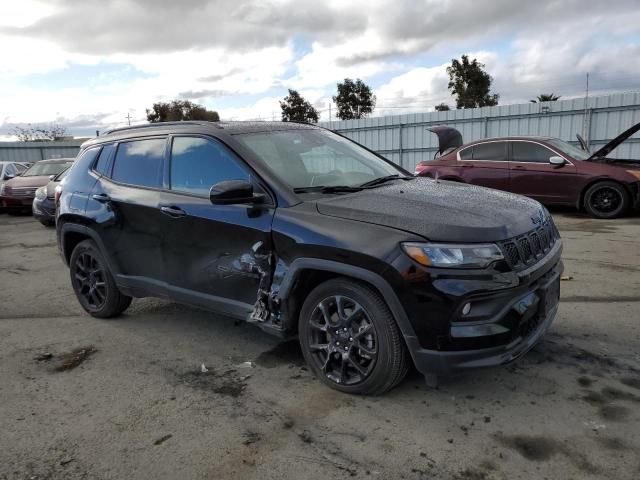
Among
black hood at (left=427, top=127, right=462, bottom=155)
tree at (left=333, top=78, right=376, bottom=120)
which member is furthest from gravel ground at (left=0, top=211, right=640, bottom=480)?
tree at (left=333, top=78, right=376, bottom=120)

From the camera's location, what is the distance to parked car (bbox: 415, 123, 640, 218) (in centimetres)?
979

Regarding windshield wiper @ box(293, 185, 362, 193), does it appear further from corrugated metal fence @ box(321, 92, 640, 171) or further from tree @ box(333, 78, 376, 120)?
tree @ box(333, 78, 376, 120)

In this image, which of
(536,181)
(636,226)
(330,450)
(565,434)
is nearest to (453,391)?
(565,434)

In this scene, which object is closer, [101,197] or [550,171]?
[101,197]

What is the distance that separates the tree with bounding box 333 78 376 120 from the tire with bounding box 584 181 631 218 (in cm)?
3847

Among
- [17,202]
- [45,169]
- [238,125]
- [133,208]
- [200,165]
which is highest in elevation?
[238,125]

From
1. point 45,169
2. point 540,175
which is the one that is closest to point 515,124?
point 540,175

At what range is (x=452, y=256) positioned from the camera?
2857mm

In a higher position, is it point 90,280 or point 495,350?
point 495,350

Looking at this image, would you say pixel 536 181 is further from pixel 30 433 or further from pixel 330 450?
pixel 30 433

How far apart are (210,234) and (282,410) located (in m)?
1.33

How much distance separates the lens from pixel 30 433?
308cm

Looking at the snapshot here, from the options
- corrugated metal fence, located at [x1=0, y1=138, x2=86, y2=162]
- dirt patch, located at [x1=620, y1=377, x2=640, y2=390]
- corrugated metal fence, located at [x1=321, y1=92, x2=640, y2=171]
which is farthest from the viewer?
corrugated metal fence, located at [x1=0, y1=138, x2=86, y2=162]

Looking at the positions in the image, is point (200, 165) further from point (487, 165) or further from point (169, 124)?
point (487, 165)
